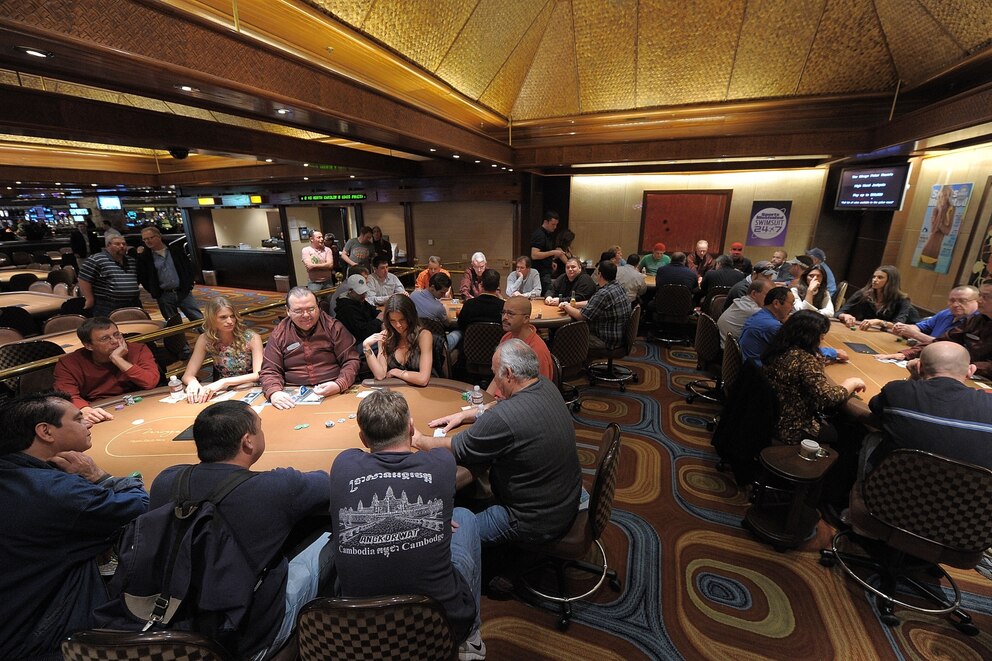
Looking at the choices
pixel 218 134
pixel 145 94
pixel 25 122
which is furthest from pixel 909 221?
pixel 25 122

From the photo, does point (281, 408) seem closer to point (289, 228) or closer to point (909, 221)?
point (909, 221)

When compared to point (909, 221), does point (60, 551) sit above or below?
below

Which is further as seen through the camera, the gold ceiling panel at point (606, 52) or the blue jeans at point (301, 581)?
the gold ceiling panel at point (606, 52)

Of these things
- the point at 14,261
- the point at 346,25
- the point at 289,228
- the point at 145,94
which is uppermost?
the point at 346,25

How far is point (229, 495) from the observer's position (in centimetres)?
133

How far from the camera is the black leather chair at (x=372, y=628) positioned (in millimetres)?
1147

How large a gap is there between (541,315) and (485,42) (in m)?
2.95

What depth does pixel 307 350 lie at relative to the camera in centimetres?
298

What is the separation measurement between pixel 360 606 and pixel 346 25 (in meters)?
3.62

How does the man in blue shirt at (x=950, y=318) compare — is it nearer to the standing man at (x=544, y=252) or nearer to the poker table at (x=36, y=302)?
the standing man at (x=544, y=252)

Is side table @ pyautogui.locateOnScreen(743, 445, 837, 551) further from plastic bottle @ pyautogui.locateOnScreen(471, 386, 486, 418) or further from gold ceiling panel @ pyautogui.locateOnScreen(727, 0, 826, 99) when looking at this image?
gold ceiling panel @ pyautogui.locateOnScreen(727, 0, 826, 99)

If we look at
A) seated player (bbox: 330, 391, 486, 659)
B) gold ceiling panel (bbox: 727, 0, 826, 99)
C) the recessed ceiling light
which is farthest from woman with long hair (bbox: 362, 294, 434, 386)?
gold ceiling panel (bbox: 727, 0, 826, 99)

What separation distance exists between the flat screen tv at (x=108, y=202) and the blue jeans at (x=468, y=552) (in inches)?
753

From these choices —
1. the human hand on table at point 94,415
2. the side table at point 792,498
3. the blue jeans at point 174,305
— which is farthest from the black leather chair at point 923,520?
the blue jeans at point 174,305
